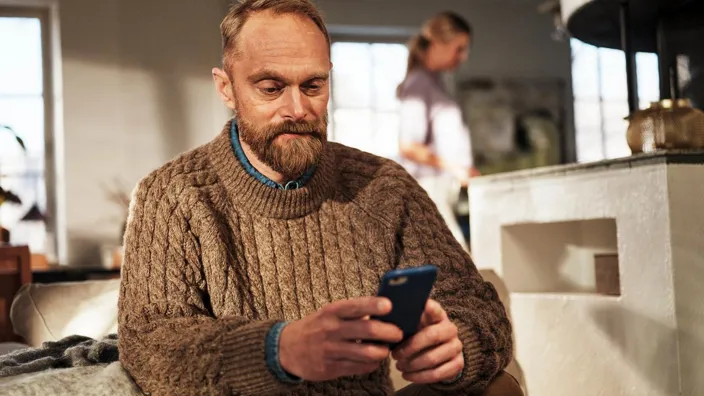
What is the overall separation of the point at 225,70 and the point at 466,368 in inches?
29.3

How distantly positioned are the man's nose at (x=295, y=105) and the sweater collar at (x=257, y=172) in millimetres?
133

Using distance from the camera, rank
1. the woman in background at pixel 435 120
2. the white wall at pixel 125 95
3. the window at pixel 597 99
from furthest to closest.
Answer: the window at pixel 597 99, the white wall at pixel 125 95, the woman in background at pixel 435 120

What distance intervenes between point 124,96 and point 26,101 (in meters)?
0.66

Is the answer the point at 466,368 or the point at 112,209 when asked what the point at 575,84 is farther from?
the point at 466,368

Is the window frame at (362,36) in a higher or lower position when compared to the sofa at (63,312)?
higher

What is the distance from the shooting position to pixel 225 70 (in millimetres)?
1759

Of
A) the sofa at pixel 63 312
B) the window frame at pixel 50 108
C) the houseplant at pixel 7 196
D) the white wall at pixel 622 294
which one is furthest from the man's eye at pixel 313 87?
the window frame at pixel 50 108

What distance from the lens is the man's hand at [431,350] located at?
1.36m

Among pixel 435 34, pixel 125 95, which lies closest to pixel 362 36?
pixel 125 95

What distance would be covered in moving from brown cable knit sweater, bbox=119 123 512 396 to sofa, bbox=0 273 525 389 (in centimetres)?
58

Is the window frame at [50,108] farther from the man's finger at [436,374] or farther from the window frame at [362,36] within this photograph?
the man's finger at [436,374]

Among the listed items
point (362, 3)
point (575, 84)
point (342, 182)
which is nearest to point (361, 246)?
point (342, 182)

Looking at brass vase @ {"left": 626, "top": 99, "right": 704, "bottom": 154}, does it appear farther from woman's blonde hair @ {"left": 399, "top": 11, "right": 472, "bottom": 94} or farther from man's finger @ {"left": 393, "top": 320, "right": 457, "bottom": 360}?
man's finger @ {"left": 393, "top": 320, "right": 457, "bottom": 360}

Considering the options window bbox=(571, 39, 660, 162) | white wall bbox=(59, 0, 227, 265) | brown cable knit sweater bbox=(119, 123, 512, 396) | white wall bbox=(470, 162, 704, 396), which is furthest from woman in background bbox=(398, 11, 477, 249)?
window bbox=(571, 39, 660, 162)
